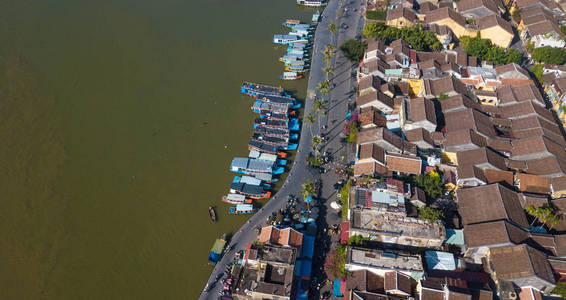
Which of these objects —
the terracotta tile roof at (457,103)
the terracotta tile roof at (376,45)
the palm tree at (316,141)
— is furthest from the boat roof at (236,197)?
the terracotta tile roof at (376,45)

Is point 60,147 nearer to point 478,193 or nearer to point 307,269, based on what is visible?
point 307,269

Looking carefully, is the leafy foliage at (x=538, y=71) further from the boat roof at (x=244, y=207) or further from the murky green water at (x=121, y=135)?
the boat roof at (x=244, y=207)

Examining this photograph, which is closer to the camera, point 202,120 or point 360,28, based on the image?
point 202,120

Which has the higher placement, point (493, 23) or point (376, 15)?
point (376, 15)

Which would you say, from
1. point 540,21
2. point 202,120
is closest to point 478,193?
point 202,120

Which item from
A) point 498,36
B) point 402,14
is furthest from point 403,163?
point 498,36

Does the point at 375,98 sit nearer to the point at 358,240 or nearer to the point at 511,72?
the point at 358,240

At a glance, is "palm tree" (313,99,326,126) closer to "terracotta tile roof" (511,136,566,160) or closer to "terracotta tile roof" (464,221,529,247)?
"terracotta tile roof" (464,221,529,247)
